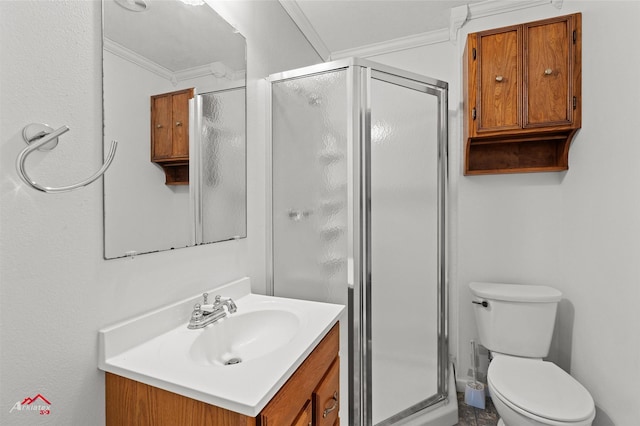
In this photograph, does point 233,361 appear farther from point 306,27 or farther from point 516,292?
point 306,27

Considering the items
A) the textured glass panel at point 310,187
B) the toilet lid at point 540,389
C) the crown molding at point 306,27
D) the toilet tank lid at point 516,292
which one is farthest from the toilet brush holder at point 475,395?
the crown molding at point 306,27

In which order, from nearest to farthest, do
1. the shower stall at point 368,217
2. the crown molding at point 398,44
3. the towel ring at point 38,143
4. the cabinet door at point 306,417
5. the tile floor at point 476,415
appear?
the towel ring at point 38,143 → the cabinet door at point 306,417 → the shower stall at point 368,217 → the tile floor at point 476,415 → the crown molding at point 398,44

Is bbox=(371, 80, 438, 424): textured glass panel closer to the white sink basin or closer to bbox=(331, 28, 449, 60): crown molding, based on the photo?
the white sink basin

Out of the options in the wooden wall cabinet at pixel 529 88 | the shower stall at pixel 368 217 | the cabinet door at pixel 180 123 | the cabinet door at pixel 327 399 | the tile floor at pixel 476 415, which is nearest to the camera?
the cabinet door at pixel 327 399

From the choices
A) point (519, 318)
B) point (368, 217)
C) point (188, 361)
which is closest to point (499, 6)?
point (368, 217)

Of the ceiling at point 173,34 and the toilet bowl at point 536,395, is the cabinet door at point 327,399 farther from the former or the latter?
the ceiling at point 173,34

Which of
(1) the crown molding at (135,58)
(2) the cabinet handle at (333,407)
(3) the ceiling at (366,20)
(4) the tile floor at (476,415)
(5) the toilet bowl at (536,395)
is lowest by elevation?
(4) the tile floor at (476,415)

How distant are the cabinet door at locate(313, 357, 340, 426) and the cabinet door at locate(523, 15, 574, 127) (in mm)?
1724

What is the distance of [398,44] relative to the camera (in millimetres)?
2373

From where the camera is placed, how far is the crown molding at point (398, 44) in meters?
2.26

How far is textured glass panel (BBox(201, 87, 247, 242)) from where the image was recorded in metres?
1.23

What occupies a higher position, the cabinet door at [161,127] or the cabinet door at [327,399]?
the cabinet door at [161,127]

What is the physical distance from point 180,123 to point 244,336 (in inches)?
32.6

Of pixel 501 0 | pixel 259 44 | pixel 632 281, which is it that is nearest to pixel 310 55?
pixel 259 44
